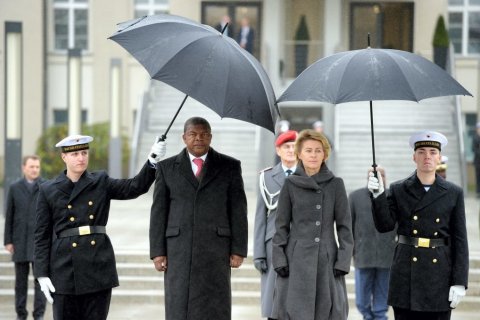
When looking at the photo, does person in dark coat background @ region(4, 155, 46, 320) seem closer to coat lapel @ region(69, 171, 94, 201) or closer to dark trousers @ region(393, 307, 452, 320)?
coat lapel @ region(69, 171, 94, 201)

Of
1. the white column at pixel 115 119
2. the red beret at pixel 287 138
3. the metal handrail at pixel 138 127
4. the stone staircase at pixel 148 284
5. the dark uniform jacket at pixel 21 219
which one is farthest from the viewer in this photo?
the metal handrail at pixel 138 127

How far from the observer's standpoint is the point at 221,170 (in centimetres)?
782

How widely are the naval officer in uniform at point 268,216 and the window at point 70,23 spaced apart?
2775 cm

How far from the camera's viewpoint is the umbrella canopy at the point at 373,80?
288 inches

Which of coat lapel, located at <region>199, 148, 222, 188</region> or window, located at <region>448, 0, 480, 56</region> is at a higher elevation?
window, located at <region>448, 0, 480, 56</region>

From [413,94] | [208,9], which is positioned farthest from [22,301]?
[208,9]

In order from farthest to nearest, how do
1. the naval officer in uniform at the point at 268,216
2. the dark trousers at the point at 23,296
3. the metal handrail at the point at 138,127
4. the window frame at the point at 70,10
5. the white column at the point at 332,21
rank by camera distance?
the window frame at the point at 70,10
the white column at the point at 332,21
the metal handrail at the point at 138,127
the dark trousers at the point at 23,296
the naval officer in uniform at the point at 268,216

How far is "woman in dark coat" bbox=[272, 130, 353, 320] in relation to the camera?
7.53 meters

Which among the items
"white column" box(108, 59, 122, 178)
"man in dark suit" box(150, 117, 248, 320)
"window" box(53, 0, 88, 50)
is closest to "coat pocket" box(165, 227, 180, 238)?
"man in dark suit" box(150, 117, 248, 320)

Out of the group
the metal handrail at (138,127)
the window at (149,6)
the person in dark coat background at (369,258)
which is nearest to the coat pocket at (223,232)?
the person in dark coat background at (369,258)

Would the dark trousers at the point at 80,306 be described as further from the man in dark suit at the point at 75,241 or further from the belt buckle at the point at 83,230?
the belt buckle at the point at 83,230

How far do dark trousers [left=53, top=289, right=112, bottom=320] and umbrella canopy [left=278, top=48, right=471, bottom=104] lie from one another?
199 centimetres

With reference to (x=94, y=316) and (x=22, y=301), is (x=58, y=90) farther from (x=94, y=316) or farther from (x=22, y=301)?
(x=94, y=316)

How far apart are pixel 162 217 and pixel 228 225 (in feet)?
1.57
